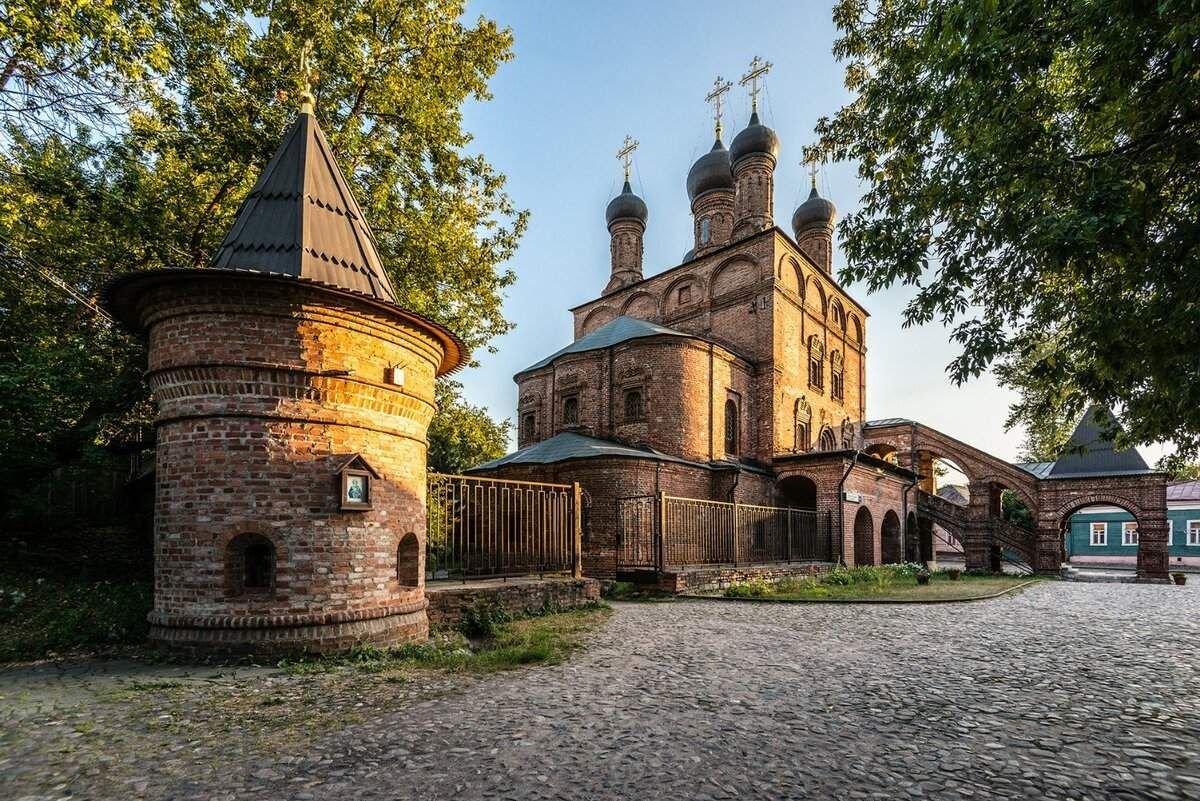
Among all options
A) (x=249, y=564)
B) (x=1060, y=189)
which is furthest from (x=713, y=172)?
(x=249, y=564)

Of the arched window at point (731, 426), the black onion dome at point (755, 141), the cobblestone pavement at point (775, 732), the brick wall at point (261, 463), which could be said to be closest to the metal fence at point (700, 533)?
the arched window at point (731, 426)

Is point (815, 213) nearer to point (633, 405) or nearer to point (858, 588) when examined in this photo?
point (633, 405)

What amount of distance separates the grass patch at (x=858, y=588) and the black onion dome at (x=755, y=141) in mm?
16944

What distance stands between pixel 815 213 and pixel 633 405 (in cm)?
1541

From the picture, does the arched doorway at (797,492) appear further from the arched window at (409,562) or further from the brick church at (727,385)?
the arched window at (409,562)

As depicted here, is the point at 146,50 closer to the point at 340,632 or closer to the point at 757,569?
the point at 340,632

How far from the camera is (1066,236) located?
4125 mm

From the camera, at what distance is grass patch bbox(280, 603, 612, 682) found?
5.70 meters

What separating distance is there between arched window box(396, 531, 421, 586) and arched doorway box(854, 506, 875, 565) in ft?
53.9

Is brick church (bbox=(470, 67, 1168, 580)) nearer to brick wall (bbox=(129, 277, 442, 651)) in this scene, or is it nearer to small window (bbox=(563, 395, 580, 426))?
small window (bbox=(563, 395, 580, 426))

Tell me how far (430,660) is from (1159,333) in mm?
7096

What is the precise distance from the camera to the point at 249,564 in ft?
20.4

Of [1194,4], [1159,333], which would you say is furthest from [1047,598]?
[1194,4]

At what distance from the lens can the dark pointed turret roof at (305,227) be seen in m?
6.32
